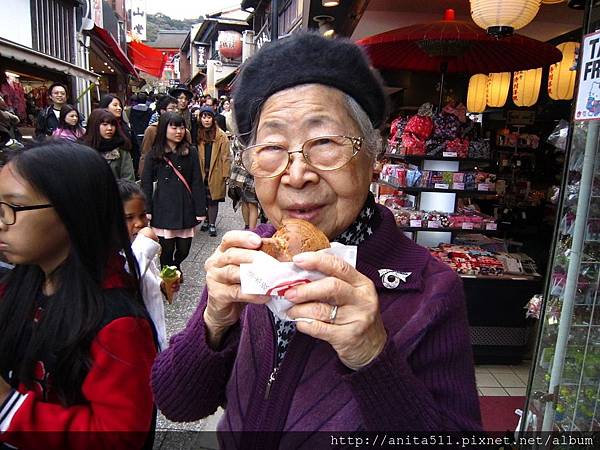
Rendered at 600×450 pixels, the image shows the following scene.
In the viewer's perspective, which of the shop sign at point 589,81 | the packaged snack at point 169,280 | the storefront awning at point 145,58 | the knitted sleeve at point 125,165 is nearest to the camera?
the shop sign at point 589,81

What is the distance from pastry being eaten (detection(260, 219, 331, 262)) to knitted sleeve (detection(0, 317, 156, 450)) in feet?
2.74

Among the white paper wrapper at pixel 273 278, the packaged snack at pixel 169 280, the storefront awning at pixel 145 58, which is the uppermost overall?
the storefront awning at pixel 145 58

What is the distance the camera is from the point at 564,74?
19.9ft

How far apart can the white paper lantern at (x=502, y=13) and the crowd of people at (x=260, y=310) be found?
3.12 metres

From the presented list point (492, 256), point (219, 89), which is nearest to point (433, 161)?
point (492, 256)

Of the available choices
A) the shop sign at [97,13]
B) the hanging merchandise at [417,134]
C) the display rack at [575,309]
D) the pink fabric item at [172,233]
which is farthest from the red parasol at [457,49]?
the shop sign at [97,13]

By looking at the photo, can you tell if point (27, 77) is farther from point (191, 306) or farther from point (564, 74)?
point (564, 74)

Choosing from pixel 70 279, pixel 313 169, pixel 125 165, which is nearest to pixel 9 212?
pixel 70 279

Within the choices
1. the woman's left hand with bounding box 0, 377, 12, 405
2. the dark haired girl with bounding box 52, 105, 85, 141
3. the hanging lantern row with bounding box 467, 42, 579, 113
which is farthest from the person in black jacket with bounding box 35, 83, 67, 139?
the hanging lantern row with bounding box 467, 42, 579, 113

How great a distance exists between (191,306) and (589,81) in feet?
15.2

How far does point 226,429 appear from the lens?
142 centimetres

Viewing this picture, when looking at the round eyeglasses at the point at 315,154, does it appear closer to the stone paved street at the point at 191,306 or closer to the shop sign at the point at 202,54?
the stone paved street at the point at 191,306

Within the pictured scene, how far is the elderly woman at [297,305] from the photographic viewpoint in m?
1.08

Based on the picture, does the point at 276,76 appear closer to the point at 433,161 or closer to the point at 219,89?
the point at 433,161
